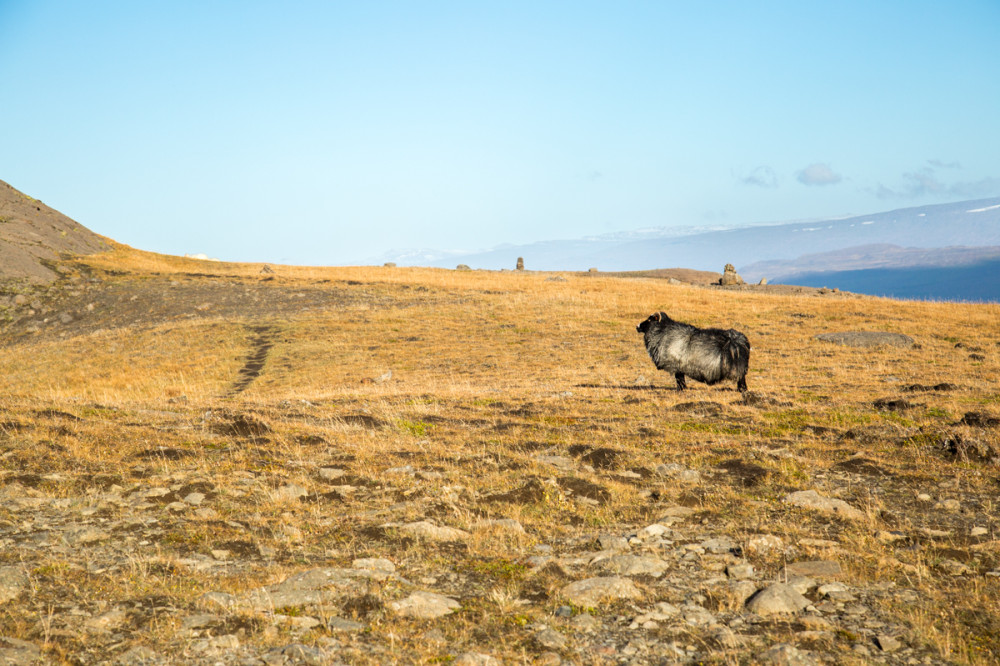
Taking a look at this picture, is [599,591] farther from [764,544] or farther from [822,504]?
[822,504]

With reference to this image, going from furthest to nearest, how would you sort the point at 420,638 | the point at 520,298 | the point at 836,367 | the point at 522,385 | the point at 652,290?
the point at 652,290
the point at 520,298
the point at 836,367
the point at 522,385
the point at 420,638

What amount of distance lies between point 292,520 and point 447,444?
436 cm

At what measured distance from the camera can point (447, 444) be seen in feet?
40.3

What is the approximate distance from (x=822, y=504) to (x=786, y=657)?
13.4 feet

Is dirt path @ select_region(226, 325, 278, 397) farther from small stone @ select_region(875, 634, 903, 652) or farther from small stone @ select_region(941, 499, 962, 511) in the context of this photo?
small stone @ select_region(875, 634, 903, 652)

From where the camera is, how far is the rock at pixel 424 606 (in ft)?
19.6

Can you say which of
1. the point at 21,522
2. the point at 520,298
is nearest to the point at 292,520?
the point at 21,522

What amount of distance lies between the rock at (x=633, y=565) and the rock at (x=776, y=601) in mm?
1021

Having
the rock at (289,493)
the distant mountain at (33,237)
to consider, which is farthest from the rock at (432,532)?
the distant mountain at (33,237)

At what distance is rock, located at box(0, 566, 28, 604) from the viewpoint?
5941mm

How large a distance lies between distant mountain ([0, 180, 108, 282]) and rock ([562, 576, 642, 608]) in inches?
2317

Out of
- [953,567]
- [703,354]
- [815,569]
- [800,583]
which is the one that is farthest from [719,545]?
[703,354]

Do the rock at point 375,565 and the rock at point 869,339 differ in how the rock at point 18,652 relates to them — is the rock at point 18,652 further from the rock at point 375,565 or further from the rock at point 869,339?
the rock at point 869,339

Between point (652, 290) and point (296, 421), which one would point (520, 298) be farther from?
point (296, 421)
